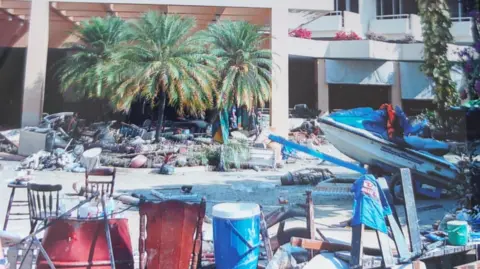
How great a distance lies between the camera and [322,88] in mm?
19438

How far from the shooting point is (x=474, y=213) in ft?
18.1

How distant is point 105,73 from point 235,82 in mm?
4465

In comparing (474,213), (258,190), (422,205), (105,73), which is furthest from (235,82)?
(474,213)

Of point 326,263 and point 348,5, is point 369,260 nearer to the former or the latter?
point 326,263

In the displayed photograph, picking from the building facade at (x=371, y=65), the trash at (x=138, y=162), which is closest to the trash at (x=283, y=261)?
the trash at (x=138, y=162)

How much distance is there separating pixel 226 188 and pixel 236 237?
5469mm

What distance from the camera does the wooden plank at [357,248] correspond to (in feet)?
12.0

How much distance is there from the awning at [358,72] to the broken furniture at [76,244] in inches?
658

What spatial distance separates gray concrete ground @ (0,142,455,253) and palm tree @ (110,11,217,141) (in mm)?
3207

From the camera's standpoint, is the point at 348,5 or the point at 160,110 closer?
the point at 160,110

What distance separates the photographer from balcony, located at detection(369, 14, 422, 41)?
66.2ft

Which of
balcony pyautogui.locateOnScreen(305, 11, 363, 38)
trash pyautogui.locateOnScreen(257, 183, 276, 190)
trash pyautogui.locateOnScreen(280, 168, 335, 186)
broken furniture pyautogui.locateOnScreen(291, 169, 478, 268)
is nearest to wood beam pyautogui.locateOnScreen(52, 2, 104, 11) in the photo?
balcony pyautogui.locateOnScreen(305, 11, 363, 38)

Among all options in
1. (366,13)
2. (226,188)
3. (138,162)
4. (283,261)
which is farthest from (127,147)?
(366,13)

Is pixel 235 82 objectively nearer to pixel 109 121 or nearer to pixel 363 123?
pixel 109 121
